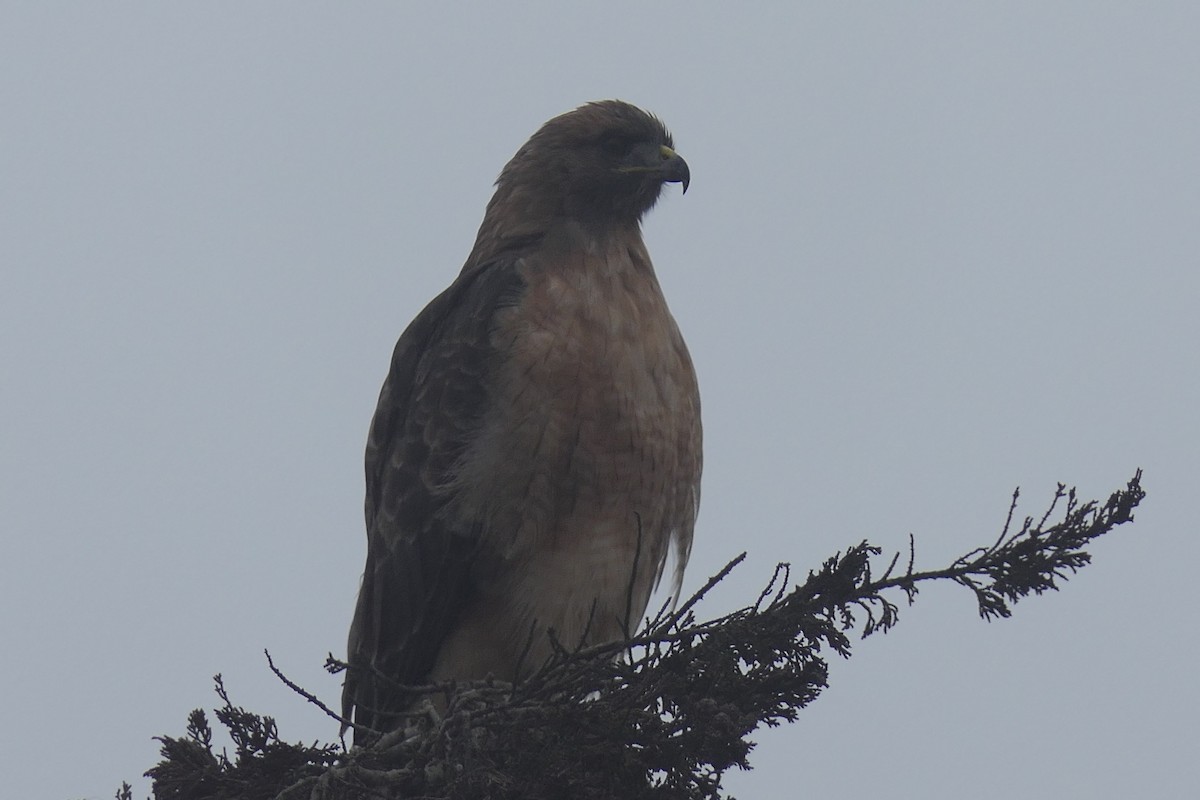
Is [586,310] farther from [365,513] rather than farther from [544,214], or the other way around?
[365,513]

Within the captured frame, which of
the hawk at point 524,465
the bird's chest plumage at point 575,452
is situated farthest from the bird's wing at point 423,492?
the bird's chest plumage at point 575,452

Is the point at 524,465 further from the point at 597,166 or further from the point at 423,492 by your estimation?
the point at 597,166

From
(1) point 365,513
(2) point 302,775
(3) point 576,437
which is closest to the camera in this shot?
(2) point 302,775

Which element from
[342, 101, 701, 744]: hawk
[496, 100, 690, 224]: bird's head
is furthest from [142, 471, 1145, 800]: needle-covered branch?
[496, 100, 690, 224]: bird's head

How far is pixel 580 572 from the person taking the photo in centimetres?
506

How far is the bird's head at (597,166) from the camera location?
604 centimetres

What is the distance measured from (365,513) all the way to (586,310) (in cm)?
142

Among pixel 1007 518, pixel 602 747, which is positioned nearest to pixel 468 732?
pixel 602 747

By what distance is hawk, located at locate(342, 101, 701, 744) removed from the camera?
197 inches

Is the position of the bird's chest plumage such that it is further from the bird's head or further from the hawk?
the bird's head

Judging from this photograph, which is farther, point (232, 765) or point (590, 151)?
point (590, 151)

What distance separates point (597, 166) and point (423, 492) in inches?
65.3

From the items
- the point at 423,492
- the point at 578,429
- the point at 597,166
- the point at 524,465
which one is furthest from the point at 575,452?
the point at 597,166

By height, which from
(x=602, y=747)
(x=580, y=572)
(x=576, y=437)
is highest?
(x=576, y=437)
